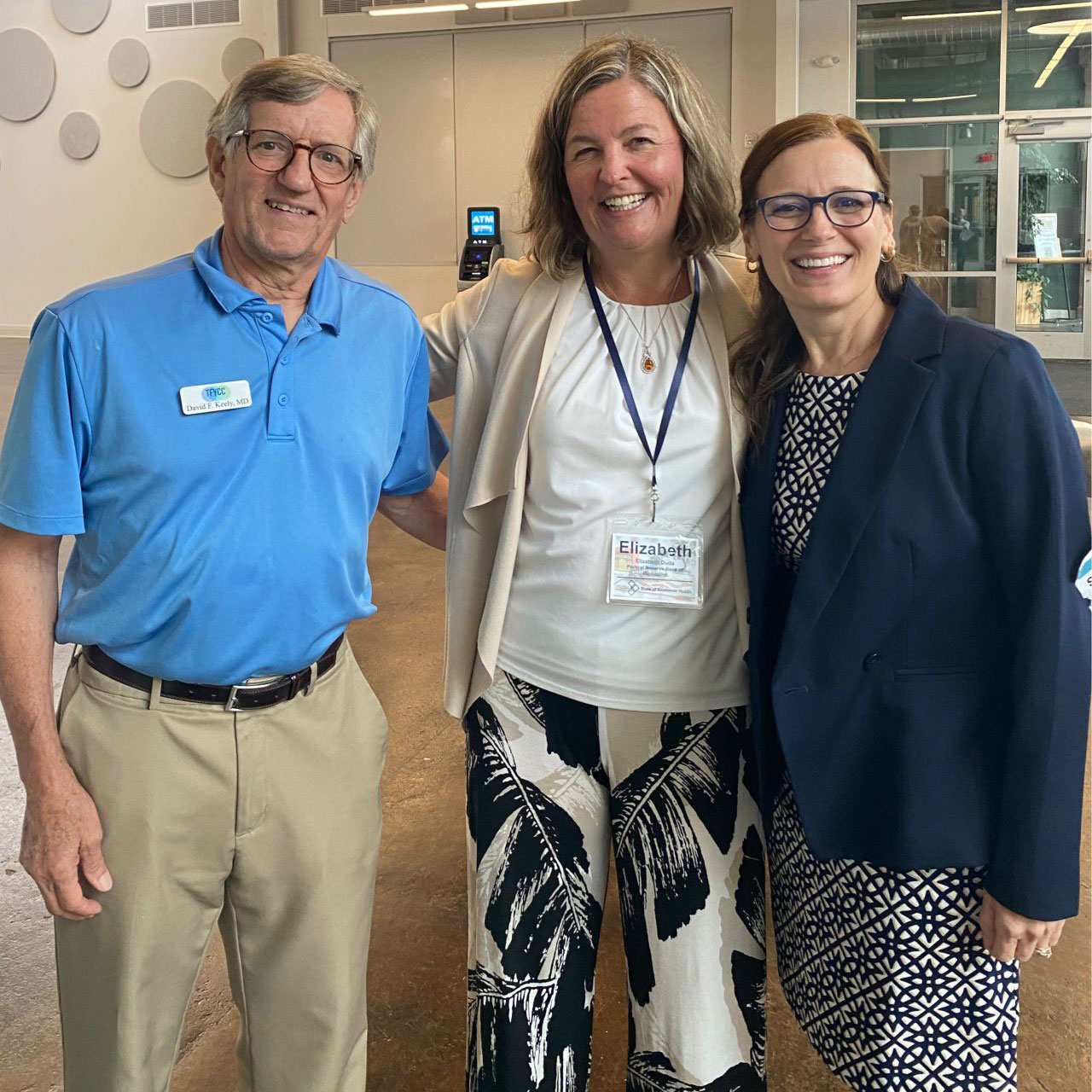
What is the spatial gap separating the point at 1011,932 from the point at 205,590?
4.13 feet

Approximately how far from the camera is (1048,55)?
11.4 metres

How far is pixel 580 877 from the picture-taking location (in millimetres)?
1880

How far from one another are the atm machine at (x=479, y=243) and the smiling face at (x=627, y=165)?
36.9ft

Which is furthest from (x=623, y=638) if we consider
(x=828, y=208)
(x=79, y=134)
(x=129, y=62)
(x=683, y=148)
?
(x=79, y=134)

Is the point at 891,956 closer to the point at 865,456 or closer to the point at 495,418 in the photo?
the point at 865,456

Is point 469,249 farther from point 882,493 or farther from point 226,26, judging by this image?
point 882,493

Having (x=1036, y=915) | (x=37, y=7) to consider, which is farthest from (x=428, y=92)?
(x=1036, y=915)

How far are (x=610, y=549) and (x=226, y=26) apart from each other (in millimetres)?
14006

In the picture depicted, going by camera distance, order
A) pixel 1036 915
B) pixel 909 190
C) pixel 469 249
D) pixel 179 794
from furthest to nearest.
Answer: pixel 469 249
pixel 909 190
pixel 179 794
pixel 1036 915

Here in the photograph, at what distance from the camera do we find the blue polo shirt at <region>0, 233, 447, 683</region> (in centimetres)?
159

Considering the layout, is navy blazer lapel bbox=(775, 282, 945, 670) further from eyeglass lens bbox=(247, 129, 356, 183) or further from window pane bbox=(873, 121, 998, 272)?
window pane bbox=(873, 121, 998, 272)

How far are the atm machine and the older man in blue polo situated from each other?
11.4 metres

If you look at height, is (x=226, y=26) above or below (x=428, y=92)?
above

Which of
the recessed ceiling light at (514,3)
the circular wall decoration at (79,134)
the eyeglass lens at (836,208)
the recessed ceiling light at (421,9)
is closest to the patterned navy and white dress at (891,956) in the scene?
the eyeglass lens at (836,208)
